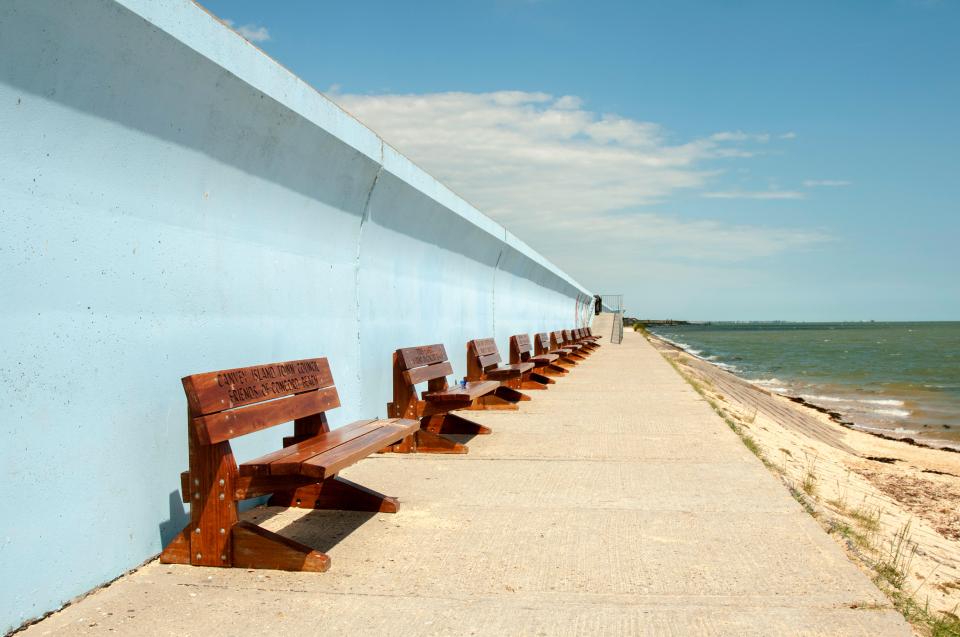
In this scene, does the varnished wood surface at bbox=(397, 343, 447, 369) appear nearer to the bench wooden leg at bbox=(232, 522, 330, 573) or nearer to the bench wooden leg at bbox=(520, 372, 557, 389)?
the bench wooden leg at bbox=(232, 522, 330, 573)

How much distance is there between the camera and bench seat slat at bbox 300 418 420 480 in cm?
362

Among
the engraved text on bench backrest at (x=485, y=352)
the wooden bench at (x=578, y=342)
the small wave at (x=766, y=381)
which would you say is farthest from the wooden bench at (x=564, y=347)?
the small wave at (x=766, y=381)

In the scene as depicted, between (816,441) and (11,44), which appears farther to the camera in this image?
(816,441)

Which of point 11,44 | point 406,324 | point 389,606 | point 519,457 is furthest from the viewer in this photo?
point 406,324

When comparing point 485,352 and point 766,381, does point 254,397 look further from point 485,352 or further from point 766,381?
point 766,381

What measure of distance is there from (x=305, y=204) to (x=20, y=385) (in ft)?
9.09

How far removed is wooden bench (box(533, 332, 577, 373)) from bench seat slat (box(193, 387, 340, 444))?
1043 centimetres

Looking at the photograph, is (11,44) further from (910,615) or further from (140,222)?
(910,615)

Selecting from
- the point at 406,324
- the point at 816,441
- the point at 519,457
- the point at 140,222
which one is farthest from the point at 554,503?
the point at 816,441

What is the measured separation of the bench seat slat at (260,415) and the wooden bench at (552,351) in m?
10.4

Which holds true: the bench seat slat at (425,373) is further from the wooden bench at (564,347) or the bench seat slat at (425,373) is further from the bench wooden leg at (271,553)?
the wooden bench at (564,347)

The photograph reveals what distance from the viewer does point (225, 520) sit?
12.0ft

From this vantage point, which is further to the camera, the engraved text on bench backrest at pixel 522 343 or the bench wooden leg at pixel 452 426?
the engraved text on bench backrest at pixel 522 343

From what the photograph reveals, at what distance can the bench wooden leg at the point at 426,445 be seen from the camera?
21.3 ft
